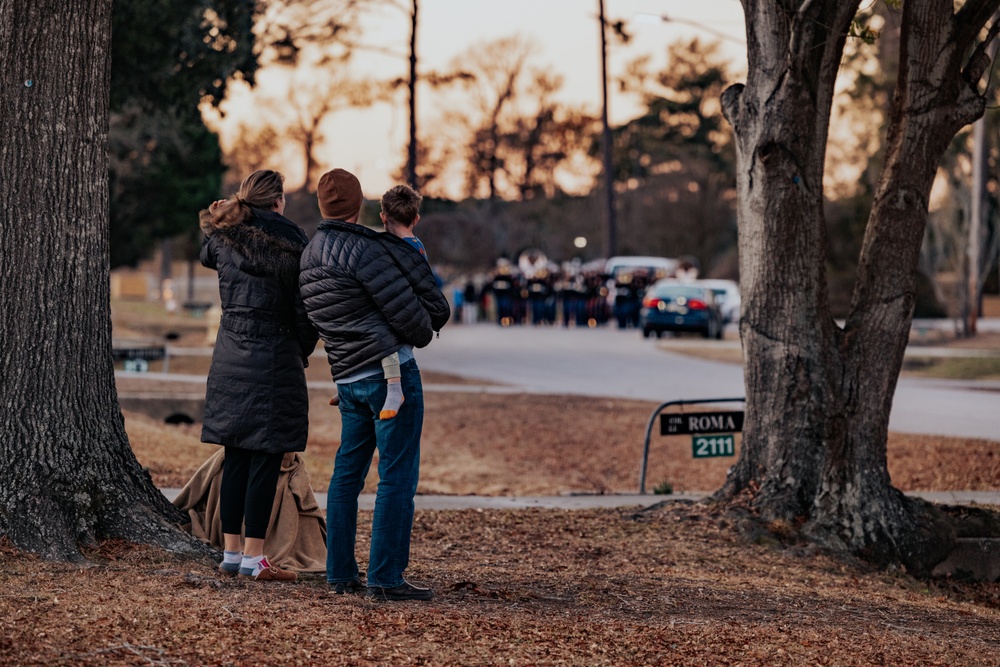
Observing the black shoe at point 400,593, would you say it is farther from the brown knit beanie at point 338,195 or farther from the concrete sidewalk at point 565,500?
the concrete sidewalk at point 565,500

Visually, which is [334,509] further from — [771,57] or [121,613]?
[771,57]

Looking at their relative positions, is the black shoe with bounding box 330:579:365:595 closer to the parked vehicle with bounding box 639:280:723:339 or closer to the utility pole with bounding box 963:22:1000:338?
the parked vehicle with bounding box 639:280:723:339

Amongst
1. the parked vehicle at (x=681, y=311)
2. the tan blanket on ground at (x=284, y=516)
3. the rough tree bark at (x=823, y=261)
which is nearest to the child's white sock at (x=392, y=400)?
the tan blanket on ground at (x=284, y=516)

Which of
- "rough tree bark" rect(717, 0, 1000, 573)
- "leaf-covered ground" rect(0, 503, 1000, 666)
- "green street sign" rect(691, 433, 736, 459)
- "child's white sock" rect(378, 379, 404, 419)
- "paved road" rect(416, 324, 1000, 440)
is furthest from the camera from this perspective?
"paved road" rect(416, 324, 1000, 440)

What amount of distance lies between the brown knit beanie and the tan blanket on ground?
4.28 feet

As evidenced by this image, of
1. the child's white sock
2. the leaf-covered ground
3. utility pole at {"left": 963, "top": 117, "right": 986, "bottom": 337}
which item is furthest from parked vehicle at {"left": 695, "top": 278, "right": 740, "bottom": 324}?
the child's white sock

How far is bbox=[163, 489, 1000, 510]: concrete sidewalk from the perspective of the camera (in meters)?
10.1

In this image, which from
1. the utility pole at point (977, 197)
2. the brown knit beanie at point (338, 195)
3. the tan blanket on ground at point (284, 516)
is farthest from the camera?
the utility pole at point (977, 197)

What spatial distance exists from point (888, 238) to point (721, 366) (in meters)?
16.0

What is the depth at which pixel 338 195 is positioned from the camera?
6.02 meters

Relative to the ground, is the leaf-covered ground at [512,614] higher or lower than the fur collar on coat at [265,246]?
lower

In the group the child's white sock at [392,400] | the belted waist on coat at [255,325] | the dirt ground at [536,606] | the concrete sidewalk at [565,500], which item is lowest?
the concrete sidewalk at [565,500]

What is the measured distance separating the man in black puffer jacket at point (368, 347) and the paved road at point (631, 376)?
11.2 metres

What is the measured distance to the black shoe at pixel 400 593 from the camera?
19.8ft
